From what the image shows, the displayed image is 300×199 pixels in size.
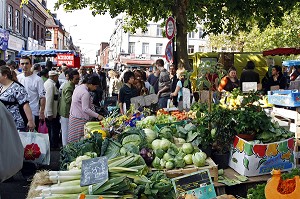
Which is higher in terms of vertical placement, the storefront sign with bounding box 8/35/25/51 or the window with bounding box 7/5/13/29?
the window with bounding box 7/5/13/29

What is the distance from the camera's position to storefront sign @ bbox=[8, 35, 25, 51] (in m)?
25.1

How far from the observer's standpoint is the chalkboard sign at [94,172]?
3695 millimetres

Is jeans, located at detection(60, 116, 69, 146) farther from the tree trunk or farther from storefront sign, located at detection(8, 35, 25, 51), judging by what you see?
storefront sign, located at detection(8, 35, 25, 51)

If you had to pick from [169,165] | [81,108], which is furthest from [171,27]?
[169,165]

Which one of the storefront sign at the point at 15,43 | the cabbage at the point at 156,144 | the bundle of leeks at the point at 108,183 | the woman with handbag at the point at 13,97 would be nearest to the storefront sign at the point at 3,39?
the storefront sign at the point at 15,43

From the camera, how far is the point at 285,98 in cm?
746

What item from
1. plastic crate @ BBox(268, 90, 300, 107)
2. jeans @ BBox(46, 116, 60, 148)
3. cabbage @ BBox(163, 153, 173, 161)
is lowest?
jeans @ BBox(46, 116, 60, 148)

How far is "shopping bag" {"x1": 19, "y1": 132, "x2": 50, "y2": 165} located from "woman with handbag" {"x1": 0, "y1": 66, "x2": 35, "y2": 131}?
211mm

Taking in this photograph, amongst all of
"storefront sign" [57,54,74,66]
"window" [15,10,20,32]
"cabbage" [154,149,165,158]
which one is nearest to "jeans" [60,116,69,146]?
"cabbage" [154,149,165,158]

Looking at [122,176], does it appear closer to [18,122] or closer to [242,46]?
[18,122]

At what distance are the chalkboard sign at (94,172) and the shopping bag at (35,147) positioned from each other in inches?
94.0

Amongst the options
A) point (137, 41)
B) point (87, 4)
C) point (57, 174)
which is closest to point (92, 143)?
point (57, 174)

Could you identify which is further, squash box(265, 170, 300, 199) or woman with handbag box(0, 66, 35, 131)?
woman with handbag box(0, 66, 35, 131)

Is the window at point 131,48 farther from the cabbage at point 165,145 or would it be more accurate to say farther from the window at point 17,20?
the cabbage at point 165,145
